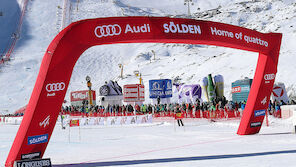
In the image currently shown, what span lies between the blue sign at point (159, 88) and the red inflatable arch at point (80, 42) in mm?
23882

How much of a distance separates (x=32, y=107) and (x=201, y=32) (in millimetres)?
6060

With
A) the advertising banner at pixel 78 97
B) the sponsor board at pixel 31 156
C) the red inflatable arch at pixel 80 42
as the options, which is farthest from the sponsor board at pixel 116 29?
the advertising banner at pixel 78 97

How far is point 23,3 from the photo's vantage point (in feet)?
337

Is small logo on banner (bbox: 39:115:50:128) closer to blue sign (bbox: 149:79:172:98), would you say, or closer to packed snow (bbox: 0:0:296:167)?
packed snow (bbox: 0:0:296:167)

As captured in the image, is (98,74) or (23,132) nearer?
(23,132)

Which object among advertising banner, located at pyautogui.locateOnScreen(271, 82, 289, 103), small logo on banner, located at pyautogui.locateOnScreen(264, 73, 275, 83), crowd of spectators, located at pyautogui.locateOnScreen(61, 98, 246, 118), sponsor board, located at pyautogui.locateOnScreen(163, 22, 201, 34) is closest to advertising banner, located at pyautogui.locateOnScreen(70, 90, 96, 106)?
crowd of spectators, located at pyautogui.locateOnScreen(61, 98, 246, 118)

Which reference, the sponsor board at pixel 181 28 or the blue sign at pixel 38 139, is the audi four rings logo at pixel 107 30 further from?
the blue sign at pixel 38 139

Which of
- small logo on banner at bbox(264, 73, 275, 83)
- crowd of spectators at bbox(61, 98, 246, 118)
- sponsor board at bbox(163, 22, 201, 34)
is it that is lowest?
crowd of spectators at bbox(61, 98, 246, 118)

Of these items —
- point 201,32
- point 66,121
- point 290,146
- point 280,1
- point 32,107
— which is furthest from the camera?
point 280,1

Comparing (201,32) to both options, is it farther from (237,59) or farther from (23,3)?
(23,3)

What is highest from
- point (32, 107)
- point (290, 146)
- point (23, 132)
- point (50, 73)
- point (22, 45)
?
point (22, 45)

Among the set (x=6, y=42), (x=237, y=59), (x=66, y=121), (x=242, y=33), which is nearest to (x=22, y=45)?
(x=6, y=42)

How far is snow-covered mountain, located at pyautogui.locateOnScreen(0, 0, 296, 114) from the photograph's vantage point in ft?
195

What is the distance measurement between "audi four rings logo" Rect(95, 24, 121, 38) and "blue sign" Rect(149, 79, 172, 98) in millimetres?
27266
